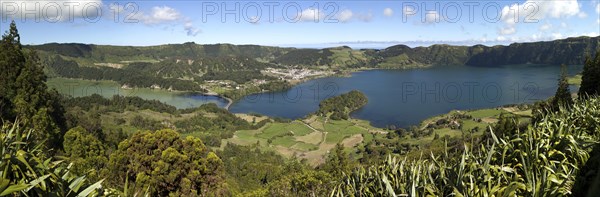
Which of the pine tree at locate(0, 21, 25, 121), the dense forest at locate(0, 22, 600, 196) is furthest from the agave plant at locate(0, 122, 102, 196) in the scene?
the pine tree at locate(0, 21, 25, 121)

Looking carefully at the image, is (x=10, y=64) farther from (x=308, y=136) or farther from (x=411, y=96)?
(x=411, y=96)

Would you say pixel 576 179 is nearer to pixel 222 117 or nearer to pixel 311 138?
pixel 311 138

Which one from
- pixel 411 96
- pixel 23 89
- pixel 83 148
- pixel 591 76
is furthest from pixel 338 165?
pixel 411 96

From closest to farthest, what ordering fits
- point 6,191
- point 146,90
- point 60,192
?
point 6,191
point 60,192
point 146,90

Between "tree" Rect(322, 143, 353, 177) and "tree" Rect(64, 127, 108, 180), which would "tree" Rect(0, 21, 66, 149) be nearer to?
"tree" Rect(64, 127, 108, 180)

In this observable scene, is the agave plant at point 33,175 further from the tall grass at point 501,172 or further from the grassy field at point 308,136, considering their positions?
the grassy field at point 308,136

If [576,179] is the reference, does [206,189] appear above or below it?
below

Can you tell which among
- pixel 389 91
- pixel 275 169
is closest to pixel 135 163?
pixel 275 169
